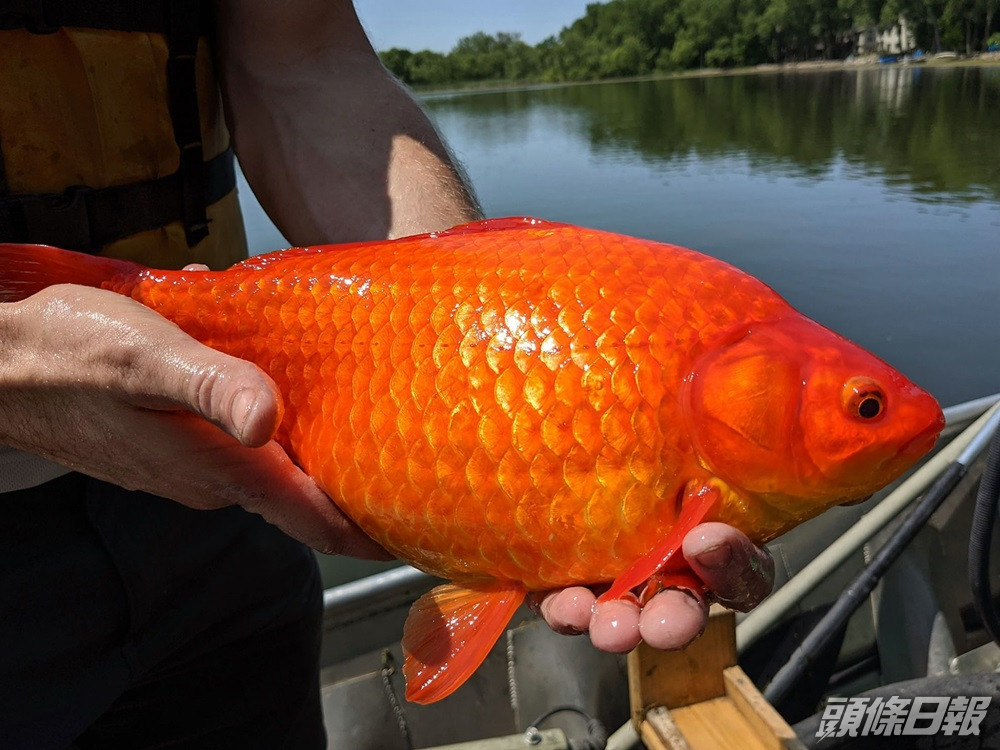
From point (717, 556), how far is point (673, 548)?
0.21 ft

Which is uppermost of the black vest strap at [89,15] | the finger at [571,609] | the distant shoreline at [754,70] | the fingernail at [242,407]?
the distant shoreline at [754,70]

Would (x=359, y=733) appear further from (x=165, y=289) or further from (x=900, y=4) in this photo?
(x=900, y=4)

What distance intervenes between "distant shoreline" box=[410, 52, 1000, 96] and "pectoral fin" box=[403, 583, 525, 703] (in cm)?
5518

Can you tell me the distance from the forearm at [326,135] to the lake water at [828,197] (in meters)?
0.65

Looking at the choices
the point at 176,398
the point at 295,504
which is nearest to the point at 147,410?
the point at 176,398

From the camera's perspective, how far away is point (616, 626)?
117cm

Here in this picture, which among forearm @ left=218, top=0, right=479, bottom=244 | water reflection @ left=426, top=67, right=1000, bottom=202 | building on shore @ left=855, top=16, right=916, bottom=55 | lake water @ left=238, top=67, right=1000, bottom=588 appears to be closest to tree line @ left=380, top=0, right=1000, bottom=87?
building on shore @ left=855, top=16, right=916, bottom=55

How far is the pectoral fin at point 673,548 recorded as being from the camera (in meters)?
1.16

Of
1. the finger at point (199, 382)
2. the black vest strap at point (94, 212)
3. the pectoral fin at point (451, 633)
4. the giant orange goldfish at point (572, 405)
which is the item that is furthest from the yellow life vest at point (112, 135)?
the pectoral fin at point (451, 633)

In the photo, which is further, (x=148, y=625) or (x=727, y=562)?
(x=148, y=625)

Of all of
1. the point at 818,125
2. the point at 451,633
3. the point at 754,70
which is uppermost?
the point at 754,70

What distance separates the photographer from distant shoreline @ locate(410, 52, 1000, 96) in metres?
Result: 54.3

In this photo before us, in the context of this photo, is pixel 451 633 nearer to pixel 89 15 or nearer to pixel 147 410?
pixel 147 410

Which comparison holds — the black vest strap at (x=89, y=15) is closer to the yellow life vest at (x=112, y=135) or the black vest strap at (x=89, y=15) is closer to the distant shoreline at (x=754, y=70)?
the yellow life vest at (x=112, y=135)
